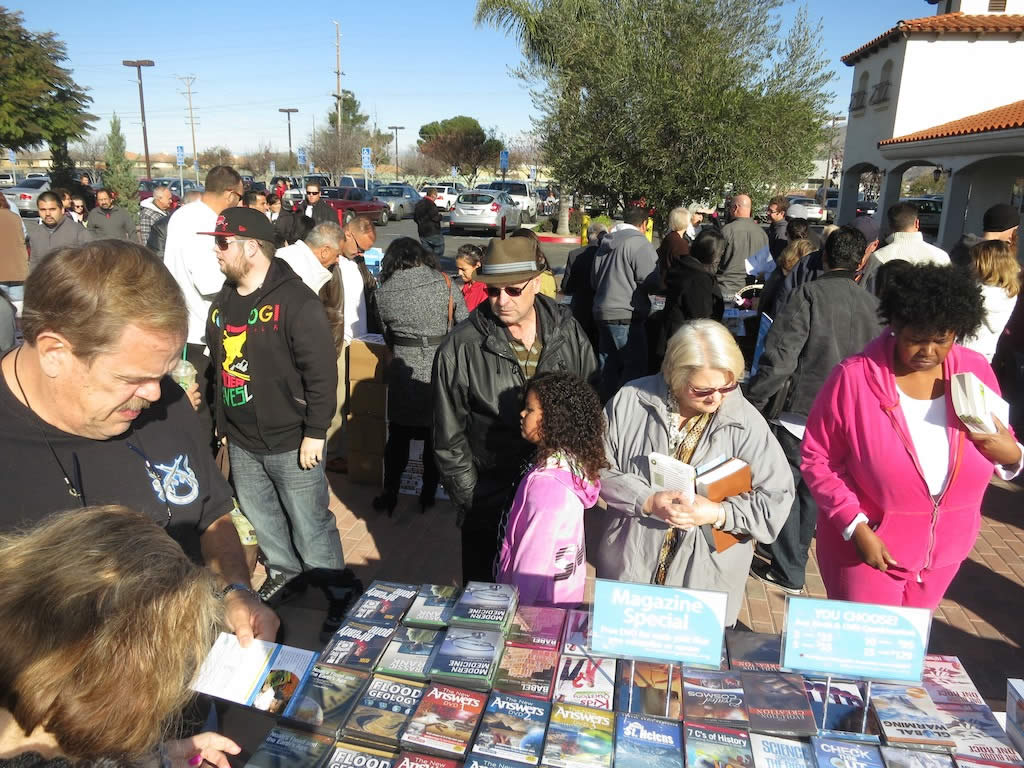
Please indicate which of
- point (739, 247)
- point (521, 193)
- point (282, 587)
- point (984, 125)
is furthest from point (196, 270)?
point (521, 193)

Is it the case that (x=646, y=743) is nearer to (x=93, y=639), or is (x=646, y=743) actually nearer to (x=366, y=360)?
(x=93, y=639)

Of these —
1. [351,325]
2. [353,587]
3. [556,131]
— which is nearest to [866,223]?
[351,325]

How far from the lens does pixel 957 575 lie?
4105 millimetres

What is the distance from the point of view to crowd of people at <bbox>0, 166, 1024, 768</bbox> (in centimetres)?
105

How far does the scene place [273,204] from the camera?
10.2m

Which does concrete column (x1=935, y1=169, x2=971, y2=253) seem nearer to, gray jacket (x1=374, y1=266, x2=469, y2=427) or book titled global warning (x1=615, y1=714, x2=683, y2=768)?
gray jacket (x1=374, y1=266, x2=469, y2=427)

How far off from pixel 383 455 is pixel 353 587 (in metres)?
1.69

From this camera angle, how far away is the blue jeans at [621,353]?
253 inches

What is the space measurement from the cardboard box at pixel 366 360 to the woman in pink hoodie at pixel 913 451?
323cm

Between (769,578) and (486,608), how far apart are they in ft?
9.46

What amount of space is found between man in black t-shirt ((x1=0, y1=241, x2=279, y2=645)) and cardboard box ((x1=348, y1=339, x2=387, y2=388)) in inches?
124

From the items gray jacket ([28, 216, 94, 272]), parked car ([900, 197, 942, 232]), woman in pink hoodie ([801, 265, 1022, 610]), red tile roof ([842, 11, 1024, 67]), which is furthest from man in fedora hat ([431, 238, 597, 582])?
parked car ([900, 197, 942, 232])

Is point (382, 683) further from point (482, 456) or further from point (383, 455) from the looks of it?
point (383, 455)

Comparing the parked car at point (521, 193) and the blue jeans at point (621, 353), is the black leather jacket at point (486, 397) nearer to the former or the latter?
the blue jeans at point (621, 353)
